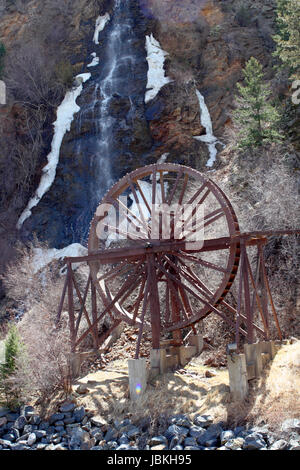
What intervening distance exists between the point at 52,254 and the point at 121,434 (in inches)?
640

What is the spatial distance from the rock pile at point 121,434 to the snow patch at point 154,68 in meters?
21.5

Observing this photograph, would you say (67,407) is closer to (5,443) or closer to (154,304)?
(5,443)

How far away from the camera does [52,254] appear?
80.2 ft

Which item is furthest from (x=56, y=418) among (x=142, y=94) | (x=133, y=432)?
(x=142, y=94)

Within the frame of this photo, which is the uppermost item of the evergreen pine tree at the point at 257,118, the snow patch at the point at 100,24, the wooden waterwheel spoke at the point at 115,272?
the snow patch at the point at 100,24

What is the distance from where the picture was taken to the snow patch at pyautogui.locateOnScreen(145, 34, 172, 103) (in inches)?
1122

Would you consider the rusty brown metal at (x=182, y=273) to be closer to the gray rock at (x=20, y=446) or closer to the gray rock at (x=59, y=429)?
the gray rock at (x=59, y=429)

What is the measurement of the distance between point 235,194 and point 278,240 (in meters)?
3.96

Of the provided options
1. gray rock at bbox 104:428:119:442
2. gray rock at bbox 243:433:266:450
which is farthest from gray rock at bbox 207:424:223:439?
gray rock at bbox 104:428:119:442

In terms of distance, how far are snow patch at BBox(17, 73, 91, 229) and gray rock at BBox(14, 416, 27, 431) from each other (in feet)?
60.5

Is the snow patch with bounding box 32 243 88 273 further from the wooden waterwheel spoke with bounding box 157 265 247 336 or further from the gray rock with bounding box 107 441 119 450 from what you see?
the gray rock with bounding box 107 441 119 450

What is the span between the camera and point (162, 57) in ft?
99.5

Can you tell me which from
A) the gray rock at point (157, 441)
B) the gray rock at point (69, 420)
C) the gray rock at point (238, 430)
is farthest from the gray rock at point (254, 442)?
the gray rock at point (69, 420)

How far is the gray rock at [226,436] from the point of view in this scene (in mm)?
7977
